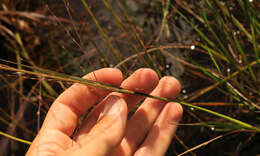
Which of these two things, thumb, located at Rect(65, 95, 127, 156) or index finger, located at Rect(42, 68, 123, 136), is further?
index finger, located at Rect(42, 68, 123, 136)

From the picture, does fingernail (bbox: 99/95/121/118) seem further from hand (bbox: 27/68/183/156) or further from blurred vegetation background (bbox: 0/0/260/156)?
blurred vegetation background (bbox: 0/0/260/156)

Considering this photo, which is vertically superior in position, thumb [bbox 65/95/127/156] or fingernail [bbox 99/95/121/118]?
fingernail [bbox 99/95/121/118]

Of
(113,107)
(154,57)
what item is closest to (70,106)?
(113,107)

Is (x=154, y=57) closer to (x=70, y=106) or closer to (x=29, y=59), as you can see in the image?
(x=70, y=106)

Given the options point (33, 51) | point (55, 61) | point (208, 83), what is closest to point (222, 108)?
point (208, 83)

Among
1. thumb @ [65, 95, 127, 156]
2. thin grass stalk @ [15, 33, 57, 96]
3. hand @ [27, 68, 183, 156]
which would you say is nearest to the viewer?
thumb @ [65, 95, 127, 156]

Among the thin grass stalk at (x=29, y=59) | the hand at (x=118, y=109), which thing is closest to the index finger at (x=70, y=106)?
the hand at (x=118, y=109)

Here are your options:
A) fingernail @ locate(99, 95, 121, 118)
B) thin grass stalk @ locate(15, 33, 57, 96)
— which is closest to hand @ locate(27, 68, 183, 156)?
fingernail @ locate(99, 95, 121, 118)

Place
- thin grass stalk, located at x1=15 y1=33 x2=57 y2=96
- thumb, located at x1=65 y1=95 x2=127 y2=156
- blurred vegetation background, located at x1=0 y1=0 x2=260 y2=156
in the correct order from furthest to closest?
1. thin grass stalk, located at x1=15 y1=33 x2=57 y2=96
2. blurred vegetation background, located at x1=0 y1=0 x2=260 y2=156
3. thumb, located at x1=65 y1=95 x2=127 y2=156
